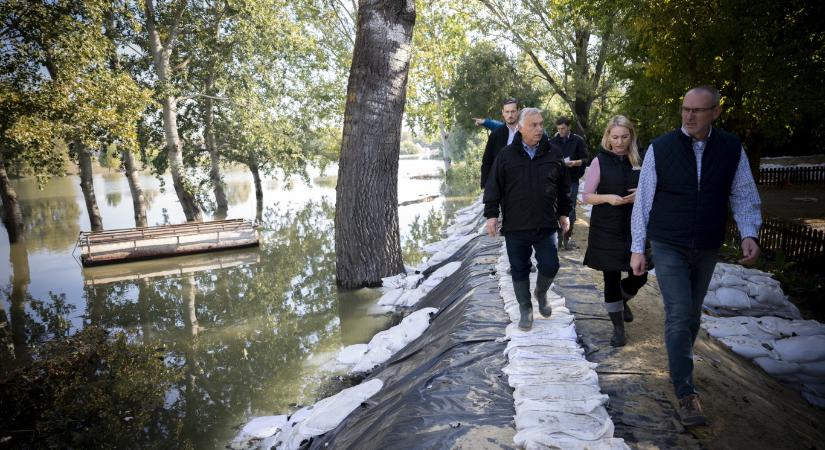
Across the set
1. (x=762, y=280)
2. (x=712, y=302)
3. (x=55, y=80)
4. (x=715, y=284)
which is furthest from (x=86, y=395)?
(x=55, y=80)

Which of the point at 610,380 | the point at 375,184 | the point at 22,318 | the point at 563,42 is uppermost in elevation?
the point at 563,42

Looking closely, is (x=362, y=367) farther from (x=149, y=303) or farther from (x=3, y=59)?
(x=3, y=59)

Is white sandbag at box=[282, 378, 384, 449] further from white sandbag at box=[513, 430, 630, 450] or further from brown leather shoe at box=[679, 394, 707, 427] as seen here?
brown leather shoe at box=[679, 394, 707, 427]

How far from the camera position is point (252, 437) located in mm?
4129

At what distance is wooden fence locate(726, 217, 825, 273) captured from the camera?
740 centimetres

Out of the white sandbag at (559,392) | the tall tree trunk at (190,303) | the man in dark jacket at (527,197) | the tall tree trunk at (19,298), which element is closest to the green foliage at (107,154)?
the tall tree trunk at (19,298)

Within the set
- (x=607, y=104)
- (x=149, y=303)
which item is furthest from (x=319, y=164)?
(x=149, y=303)

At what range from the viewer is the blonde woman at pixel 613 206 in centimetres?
365

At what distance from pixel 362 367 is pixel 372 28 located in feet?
17.3

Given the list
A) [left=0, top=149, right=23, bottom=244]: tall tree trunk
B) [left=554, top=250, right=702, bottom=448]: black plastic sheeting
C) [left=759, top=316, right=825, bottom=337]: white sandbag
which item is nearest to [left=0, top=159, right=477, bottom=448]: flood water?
[left=0, top=149, right=23, bottom=244]: tall tree trunk

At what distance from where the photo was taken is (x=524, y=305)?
407cm

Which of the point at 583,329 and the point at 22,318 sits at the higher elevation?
the point at 583,329

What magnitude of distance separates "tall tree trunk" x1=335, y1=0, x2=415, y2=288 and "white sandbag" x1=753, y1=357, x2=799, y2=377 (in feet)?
18.3

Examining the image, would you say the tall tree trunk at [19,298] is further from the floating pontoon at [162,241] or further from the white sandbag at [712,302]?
the white sandbag at [712,302]
